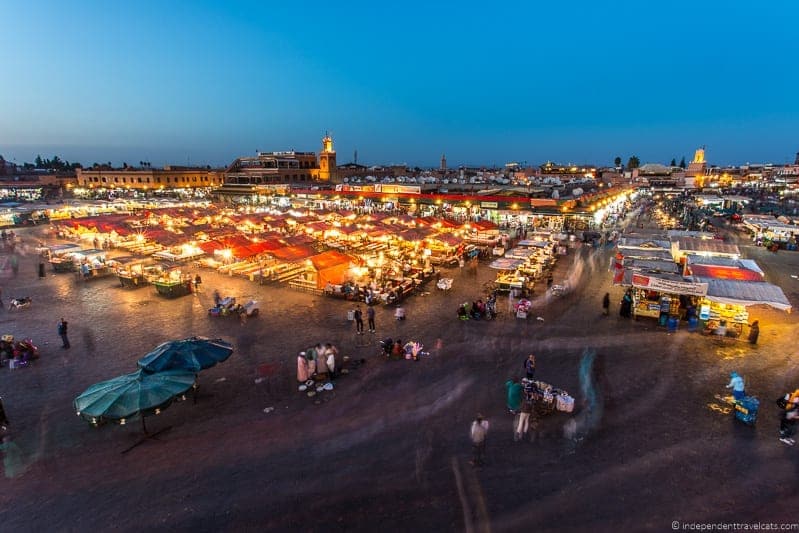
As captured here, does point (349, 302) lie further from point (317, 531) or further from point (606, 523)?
point (606, 523)

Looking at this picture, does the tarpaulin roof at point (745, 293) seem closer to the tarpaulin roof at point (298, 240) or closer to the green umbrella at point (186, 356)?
the green umbrella at point (186, 356)

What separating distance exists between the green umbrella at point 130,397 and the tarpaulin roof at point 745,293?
15.3 meters

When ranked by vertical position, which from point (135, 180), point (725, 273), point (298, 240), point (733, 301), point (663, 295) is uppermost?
point (135, 180)

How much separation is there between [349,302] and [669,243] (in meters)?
17.3

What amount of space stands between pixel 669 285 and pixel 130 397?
1537cm

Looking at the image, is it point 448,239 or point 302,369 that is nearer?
point 302,369

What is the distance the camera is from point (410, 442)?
24.9ft

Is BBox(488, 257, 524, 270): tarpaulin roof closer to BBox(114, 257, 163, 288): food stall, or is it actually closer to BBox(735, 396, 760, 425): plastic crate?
BBox(735, 396, 760, 425): plastic crate

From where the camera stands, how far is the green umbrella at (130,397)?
7270 mm

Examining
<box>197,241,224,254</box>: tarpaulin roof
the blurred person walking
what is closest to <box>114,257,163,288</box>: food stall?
<box>197,241,224,254</box>: tarpaulin roof

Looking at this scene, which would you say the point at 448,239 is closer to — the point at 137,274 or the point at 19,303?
the point at 137,274

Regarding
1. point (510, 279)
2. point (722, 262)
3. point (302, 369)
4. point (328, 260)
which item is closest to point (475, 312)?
point (510, 279)

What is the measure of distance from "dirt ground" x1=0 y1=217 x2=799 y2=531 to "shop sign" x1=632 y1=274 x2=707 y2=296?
139 centimetres

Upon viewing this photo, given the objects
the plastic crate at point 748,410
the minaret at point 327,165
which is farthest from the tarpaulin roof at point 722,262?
the minaret at point 327,165
